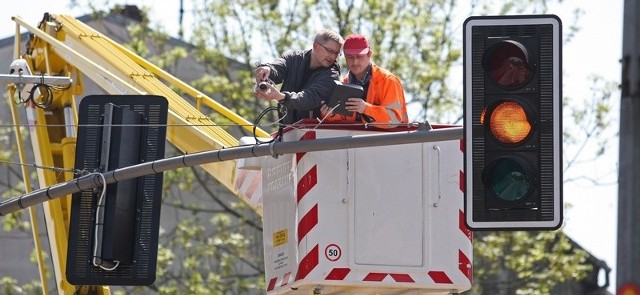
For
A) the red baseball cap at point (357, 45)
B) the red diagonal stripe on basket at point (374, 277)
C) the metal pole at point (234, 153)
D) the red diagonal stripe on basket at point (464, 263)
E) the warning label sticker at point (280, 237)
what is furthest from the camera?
the red baseball cap at point (357, 45)

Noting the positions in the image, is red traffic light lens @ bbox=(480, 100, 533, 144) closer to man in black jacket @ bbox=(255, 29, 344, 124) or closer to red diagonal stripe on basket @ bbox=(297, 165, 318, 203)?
red diagonal stripe on basket @ bbox=(297, 165, 318, 203)

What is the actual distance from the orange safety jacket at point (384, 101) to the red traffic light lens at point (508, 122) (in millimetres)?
2939

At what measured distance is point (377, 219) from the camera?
10.9 meters

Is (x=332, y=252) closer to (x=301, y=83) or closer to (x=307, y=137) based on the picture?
(x=307, y=137)

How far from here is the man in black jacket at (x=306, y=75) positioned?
11539mm

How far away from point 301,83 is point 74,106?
11.6ft

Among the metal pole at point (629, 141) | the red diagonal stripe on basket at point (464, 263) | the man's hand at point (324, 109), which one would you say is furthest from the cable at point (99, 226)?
the metal pole at point (629, 141)

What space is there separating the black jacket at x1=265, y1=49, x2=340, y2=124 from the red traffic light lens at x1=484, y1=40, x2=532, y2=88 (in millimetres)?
3032

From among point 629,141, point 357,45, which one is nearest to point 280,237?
point 357,45

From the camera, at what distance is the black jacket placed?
11.6 m

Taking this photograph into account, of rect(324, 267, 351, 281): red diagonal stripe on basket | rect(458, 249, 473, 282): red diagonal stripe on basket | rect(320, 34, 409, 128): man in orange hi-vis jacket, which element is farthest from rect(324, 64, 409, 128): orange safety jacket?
rect(324, 267, 351, 281): red diagonal stripe on basket

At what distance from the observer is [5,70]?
33.8 metres

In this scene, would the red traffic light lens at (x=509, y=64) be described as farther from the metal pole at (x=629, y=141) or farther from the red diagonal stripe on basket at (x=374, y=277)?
the red diagonal stripe on basket at (x=374, y=277)

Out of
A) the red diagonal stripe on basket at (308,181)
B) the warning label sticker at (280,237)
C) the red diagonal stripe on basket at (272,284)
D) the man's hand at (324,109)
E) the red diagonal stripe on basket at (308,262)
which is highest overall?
the man's hand at (324,109)
